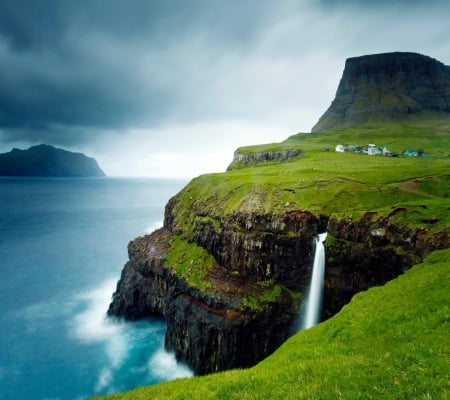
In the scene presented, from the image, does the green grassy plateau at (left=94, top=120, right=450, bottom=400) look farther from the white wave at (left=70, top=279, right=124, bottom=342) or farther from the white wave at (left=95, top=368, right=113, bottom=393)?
the white wave at (left=70, top=279, right=124, bottom=342)

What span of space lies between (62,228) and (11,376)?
360 ft

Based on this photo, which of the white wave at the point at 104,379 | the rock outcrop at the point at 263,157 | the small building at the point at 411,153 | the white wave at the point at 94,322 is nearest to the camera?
the white wave at the point at 104,379

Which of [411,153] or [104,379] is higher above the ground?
[411,153]

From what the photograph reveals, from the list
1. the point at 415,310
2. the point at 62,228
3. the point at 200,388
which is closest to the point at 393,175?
the point at 415,310

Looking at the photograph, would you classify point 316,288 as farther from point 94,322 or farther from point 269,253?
point 94,322

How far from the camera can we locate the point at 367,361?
14523 millimetres

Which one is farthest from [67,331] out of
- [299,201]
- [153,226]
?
[153,226]

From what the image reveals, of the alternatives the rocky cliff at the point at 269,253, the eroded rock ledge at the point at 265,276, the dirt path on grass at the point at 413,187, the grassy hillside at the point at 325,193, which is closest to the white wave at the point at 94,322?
the rocky cliff at the point at 269,253

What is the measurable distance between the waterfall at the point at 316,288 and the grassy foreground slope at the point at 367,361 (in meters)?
23.0

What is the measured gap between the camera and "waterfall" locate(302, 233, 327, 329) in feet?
154

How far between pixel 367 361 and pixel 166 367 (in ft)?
142

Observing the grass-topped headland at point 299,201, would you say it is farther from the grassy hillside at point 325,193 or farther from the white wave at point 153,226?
the white wave at point 153,226

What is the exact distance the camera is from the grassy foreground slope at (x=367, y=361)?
468 inches

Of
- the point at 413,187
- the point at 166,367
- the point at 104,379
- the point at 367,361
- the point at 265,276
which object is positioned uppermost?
the point at 413,187
